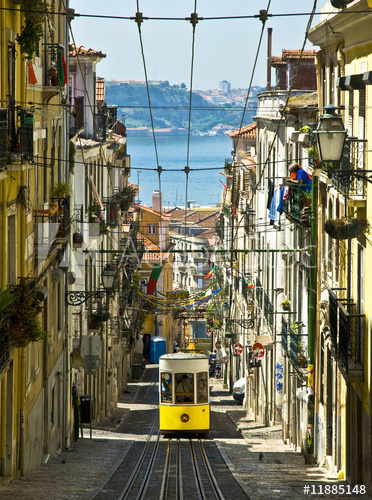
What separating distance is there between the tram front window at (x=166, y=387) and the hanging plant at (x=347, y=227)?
13.3 meters

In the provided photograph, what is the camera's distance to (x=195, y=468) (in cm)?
2061

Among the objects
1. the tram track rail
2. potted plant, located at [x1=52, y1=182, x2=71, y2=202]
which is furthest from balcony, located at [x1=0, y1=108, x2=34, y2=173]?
potted plant, located at [x1=52, y1=182, x2=71, y2=202]

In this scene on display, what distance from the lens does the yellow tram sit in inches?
1020

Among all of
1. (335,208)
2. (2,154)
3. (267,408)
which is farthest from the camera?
(267,408)

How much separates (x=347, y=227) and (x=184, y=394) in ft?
44.5

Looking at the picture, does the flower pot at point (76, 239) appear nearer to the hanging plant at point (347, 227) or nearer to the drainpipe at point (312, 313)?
the drainpipe at point (312, 313)

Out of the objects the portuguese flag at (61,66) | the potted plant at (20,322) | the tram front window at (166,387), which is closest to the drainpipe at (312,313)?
the portuguese flag at (61,66)

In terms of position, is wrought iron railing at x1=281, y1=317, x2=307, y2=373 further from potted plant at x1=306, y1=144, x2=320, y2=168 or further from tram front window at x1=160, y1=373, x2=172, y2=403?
potted plant at x1=306, y1=144, x2=320, y2=168

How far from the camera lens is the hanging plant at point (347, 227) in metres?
13.5

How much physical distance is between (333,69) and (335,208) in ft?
9.67

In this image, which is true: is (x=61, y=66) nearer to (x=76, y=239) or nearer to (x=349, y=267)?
(x=76, y=239)

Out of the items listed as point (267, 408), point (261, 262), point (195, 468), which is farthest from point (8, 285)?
point (261, 262)

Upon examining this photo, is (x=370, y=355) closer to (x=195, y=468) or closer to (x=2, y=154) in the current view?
(x=2, y=154)

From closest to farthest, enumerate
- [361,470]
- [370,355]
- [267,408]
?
1. [370,355]
2. [361,470]
3. [267,408]
